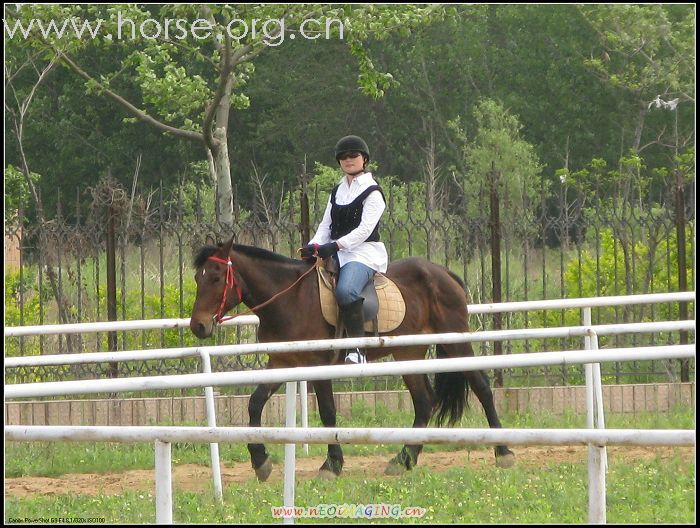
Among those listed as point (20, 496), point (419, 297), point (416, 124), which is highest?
point (416, 124)

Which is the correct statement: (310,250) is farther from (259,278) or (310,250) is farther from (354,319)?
(354,319)

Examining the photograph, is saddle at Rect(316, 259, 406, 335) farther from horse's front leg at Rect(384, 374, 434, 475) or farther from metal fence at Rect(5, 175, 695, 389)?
metal fence at Rect(5, 175, 695, 389)

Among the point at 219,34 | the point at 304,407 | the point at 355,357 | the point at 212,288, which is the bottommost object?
the point at 304,407

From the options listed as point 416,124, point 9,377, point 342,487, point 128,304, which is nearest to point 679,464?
point 342,487

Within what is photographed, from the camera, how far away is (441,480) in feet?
25.8

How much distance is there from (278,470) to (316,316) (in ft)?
3.54

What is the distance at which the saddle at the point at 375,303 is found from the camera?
29.6 feet

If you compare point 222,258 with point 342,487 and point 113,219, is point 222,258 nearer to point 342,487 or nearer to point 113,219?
point 342,487

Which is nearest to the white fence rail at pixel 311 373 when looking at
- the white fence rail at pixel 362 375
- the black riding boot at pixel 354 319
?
the white fence rail at pixel 362 375

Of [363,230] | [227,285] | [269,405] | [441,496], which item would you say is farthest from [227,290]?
[269,405]

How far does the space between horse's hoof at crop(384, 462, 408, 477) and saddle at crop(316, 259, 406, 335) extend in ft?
3.36

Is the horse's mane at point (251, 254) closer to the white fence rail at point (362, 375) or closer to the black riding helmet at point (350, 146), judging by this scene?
the white fence rail at point (362, 375)

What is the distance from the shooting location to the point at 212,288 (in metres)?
8.58

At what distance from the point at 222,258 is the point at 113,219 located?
3.41 meters
